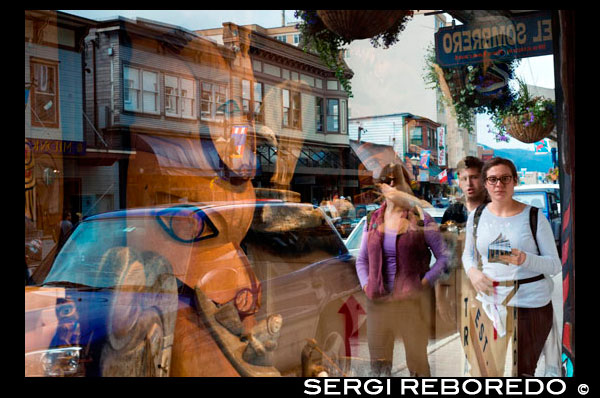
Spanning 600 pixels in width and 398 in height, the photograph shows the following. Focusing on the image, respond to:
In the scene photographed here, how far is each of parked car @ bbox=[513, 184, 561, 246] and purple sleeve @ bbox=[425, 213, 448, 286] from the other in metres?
0.61

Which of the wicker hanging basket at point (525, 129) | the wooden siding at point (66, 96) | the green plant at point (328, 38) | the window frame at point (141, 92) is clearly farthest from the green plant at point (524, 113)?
the wooden siding at point (66, 96)

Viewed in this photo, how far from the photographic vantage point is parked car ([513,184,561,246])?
9.29ft

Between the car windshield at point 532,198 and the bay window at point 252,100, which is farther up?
the bay window at point 252,100

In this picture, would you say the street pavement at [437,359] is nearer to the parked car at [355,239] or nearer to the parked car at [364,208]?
Answer: the parked car at [355,239]

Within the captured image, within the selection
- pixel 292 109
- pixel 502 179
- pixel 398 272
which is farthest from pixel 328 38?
pixel 398 272

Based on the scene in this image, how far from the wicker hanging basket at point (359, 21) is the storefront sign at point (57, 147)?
170 cm

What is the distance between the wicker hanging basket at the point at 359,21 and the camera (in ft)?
8.63

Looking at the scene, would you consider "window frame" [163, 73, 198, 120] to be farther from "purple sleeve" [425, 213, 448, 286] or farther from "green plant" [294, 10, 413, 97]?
"purple sleeve" [425, 213, 448, 286]

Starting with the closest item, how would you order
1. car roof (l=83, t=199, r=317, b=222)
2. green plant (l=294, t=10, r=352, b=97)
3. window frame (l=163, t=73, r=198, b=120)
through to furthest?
green plant (l=294, t=10, r=352, b=97)
car roof (l=83, t=199, r=317, b=222)
window frame (l=163, t=73, r=198, b=120)

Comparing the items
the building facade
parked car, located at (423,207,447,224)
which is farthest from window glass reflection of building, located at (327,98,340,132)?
the building facade

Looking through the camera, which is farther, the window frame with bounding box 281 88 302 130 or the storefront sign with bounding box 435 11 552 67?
the window frame with bounding box 281 88 302 130

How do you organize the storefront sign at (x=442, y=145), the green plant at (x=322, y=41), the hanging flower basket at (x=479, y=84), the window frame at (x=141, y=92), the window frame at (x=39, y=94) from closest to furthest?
1. the green plant at (x=322, y=41)
2. the window frame at (x=39, y=94)
3. the hanging flower basket at (x=479, y=84)
4. the storefront sign at (x=442, y=145)
5. the window frame at (x=141, y=92)

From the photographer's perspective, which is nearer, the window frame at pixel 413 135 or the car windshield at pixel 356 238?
the window frame at pixel 413 135

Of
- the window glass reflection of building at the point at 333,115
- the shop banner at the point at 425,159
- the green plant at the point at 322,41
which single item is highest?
the green plant at the point at 322,41
